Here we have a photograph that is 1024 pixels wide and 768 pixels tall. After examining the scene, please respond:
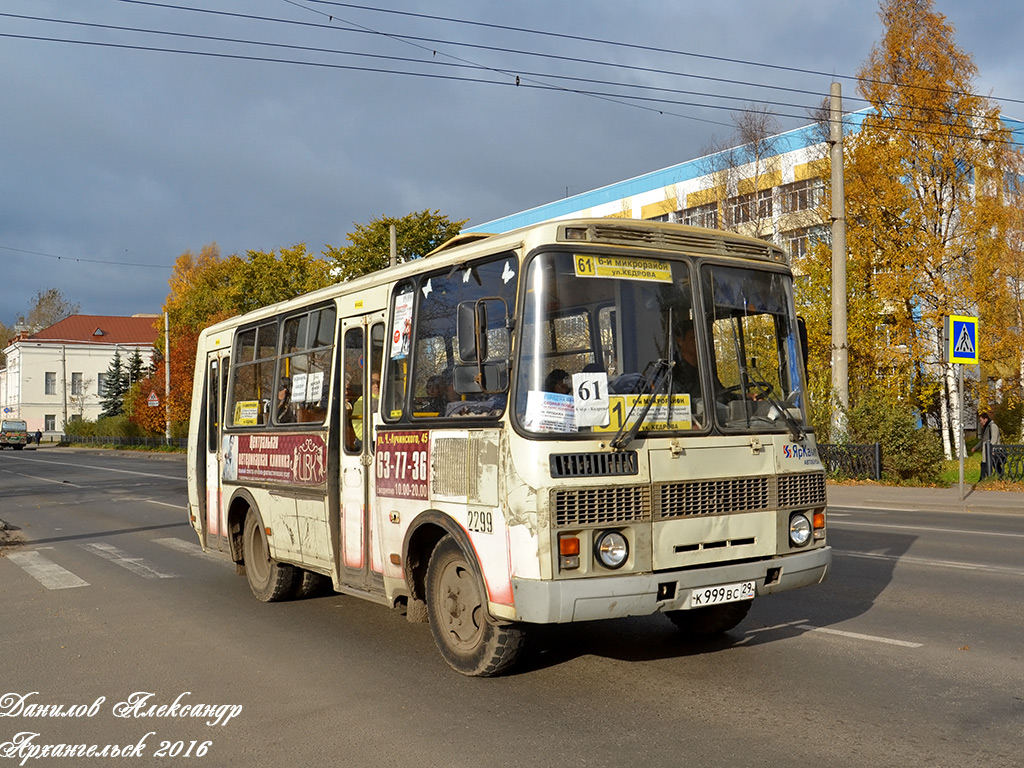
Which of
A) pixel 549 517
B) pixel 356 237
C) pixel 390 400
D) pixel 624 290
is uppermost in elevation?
pixel 356 237

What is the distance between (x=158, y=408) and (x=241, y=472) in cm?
4740

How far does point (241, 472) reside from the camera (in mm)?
10344

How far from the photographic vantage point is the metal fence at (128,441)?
202 ft

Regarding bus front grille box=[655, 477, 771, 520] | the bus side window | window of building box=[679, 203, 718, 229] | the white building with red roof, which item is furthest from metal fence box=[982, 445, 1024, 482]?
the white building with red roof

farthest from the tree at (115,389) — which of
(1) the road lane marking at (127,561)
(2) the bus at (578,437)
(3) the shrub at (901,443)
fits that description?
(2) the bus at (578,437)

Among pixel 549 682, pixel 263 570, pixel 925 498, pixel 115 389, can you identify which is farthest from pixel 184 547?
pixel 115 389

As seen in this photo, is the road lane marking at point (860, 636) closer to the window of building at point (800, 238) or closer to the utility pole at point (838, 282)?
the utility pole at point (838, 282)

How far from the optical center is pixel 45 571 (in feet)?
41.1

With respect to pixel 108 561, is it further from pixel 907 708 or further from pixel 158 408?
pixel 158 408

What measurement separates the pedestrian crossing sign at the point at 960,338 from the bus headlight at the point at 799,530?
13.3 meters

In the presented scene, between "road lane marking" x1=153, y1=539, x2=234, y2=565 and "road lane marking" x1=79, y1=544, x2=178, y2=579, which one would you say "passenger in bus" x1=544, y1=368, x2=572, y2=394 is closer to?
"road lane marking" x1=79, y1=544, x2=178, y2=579

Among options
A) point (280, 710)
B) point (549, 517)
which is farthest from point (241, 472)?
point (549, 517)

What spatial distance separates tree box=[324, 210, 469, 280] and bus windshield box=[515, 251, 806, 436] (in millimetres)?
39240

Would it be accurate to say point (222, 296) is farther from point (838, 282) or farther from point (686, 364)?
point (686, 364)
